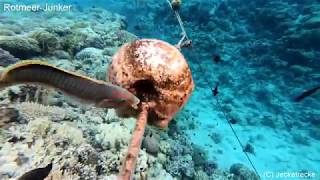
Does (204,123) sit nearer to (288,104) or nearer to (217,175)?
(217,175)

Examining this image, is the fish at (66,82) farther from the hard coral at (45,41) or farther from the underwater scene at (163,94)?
the hard coral at (45,41)

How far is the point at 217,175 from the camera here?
932 centimetres

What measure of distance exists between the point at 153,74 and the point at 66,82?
0.76 metres

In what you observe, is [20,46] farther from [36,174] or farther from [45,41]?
[36,174]

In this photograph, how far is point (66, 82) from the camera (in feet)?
4.64

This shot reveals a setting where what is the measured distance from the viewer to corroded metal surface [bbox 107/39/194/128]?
6.76 ft

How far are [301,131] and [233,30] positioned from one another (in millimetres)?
8757

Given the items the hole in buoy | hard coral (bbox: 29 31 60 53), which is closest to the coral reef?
hard coral (bbox: 29 31 60 53)

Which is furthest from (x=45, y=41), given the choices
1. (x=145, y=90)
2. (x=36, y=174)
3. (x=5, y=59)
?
(x=145, y=90)

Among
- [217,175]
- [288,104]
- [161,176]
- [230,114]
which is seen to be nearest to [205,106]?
[230,114]

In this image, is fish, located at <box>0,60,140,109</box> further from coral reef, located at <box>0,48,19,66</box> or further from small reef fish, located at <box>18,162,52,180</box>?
coral reef, located at <box>0,48,19,66</box>

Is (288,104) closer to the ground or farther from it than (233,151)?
farther from it

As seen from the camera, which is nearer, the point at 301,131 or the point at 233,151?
the point at 233,151

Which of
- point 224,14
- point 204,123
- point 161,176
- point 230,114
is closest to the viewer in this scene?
point 161,176
